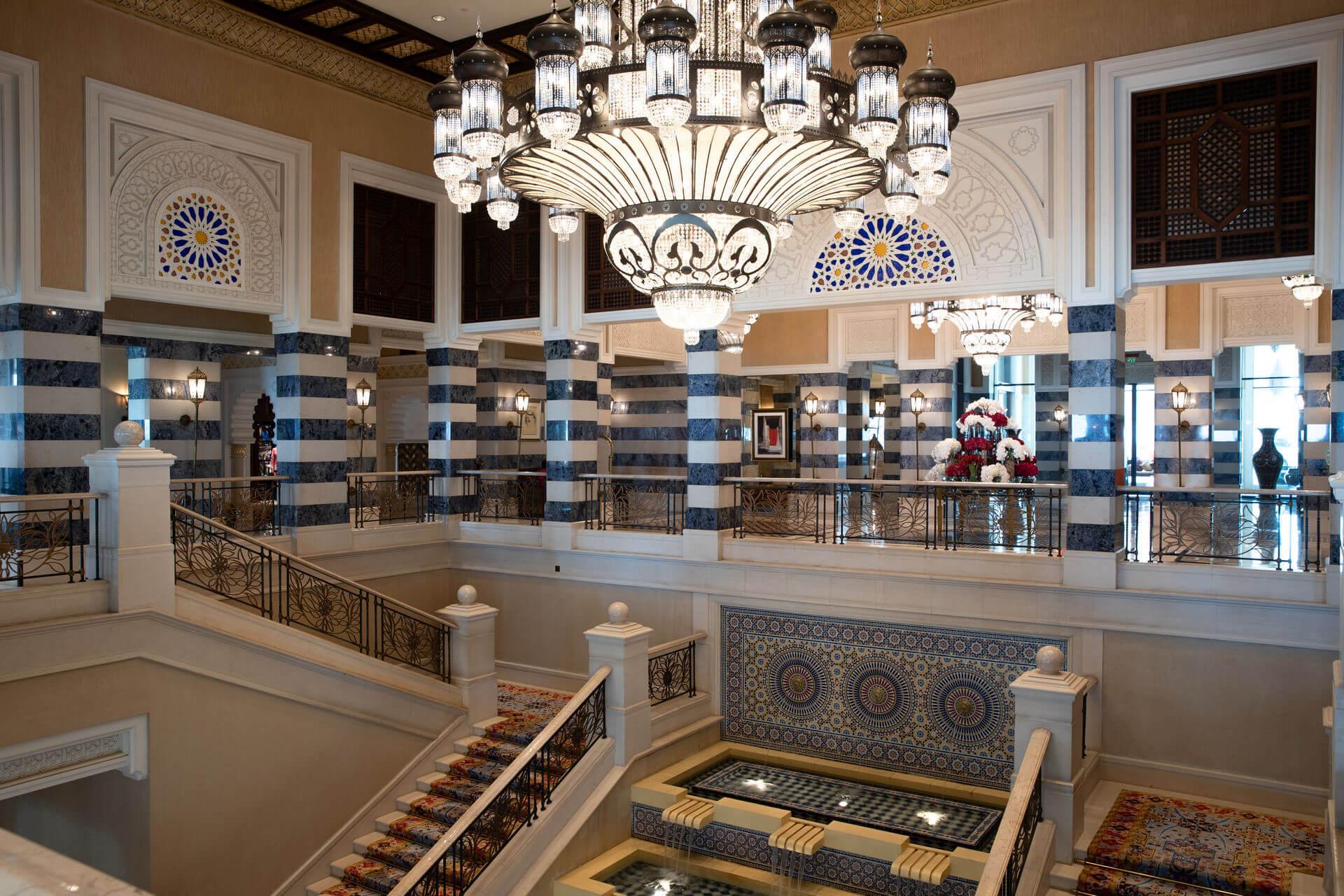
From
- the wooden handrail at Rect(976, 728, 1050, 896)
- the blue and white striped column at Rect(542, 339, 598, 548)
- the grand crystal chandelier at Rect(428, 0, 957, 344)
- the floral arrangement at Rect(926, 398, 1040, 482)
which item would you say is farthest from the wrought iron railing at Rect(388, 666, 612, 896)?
the grand crystal chandelier at Rect(428, 0, 957, 344)

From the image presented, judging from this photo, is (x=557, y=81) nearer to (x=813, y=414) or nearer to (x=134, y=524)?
(x=134, y=524)

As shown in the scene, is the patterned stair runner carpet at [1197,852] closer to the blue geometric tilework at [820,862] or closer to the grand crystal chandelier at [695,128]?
the blue geometric tilework at [820,862]

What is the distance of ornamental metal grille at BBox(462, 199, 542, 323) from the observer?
972cm

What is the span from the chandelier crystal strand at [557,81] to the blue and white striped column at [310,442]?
20.4 feet

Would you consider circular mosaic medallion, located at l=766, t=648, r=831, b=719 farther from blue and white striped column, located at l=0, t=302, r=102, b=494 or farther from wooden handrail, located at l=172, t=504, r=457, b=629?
blue and white striped column, located at l=0, t=302, r=102, b=494

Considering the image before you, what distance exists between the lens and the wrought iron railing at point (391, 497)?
955cm

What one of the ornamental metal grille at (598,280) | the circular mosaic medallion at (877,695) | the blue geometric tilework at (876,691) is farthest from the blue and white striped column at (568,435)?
the circular mosaic medallion at (877,695)

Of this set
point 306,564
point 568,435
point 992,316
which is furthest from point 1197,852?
point 306,564

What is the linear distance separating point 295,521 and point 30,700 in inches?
133

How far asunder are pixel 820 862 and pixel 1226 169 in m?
5.27

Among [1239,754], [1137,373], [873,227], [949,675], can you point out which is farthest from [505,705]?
[1137,373]

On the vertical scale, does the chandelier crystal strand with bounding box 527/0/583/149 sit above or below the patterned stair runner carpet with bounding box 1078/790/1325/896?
above

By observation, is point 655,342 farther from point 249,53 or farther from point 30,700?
point 30,700

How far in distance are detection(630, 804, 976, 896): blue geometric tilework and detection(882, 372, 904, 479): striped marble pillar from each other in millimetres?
7316
